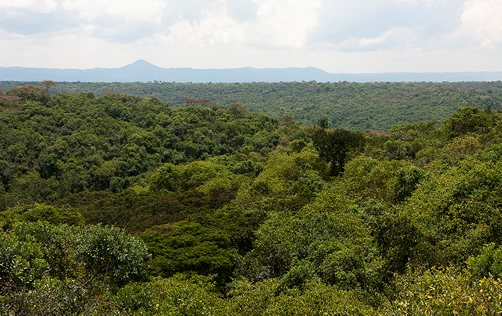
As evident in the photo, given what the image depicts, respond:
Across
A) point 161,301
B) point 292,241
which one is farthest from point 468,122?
point 161,301

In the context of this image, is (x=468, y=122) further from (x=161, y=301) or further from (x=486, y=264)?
(x=161, y=301)

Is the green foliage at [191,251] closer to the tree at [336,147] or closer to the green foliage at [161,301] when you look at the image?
the green foliage at [161,301]

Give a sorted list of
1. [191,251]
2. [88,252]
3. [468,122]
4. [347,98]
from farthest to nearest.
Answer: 1. [347,98]
2. [468,122]
3. [191,251]
4. [88,252]

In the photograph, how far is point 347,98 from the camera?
15012 cm

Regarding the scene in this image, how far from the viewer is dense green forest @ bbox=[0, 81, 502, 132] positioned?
110312 mm

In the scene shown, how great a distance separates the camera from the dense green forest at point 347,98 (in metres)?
110

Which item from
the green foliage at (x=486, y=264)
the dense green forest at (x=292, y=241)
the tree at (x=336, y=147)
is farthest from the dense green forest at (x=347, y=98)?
the green foliage at (x=486, y=264)

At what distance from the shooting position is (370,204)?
14.6m

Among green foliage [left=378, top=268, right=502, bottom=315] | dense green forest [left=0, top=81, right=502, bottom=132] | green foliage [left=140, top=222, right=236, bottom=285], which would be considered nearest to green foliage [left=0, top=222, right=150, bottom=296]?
green foliage [left=140, top=222, right=236, bottom=285]

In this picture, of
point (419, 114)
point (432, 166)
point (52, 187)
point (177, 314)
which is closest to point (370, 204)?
point (432, 166)

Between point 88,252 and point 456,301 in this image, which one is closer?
point 456,301

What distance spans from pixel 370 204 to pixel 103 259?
→ 11610 millimetres

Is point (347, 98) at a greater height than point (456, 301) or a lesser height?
greater

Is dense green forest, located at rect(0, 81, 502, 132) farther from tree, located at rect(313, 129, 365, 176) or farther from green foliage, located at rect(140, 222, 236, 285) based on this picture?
green foliage, located at rect(140, 222, 236, 285)
